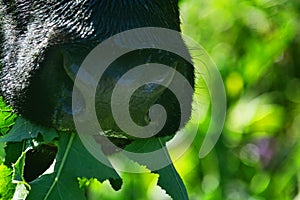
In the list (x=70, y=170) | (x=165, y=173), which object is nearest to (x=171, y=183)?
(x=165, y=173)

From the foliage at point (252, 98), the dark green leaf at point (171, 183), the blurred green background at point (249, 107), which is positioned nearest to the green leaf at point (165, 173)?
the dark green leaf at point (171, 183)

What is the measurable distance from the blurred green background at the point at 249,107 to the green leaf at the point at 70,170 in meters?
1.49

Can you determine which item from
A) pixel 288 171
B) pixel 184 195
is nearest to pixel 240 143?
pixel 288 171

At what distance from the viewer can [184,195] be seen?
1679mm

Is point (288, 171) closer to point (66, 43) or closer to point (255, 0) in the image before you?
point (255, 0)

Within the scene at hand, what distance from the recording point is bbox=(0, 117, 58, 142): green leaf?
1.53m

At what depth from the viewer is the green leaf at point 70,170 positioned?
5.22ft

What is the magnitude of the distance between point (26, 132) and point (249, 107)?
2152 millimetres

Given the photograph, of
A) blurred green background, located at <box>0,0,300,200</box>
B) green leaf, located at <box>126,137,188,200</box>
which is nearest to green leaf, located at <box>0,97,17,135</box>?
green leaf, located at <box>126,137,188,200</box>

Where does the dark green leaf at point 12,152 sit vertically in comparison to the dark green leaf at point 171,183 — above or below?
above

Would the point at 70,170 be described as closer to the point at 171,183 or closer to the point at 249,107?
the point at 171,183

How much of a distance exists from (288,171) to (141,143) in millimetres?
2006

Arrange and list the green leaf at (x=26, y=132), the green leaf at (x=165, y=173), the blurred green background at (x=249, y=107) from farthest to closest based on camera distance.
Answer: the blurred green background at (x=249, y=107) < the green leaf at (x=165, y=173) < the green leaf at (x=26, y=132)

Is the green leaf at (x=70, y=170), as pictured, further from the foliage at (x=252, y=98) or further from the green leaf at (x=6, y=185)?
the foliage at (x=252, y=98)
